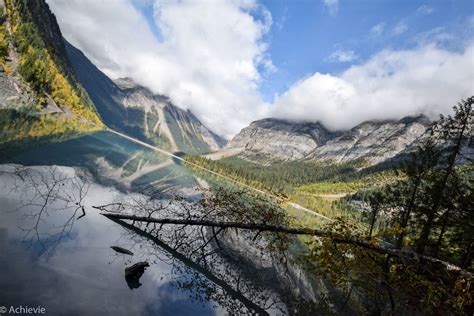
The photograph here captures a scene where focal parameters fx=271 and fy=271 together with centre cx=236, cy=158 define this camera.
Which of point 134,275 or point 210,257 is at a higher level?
point 134,275

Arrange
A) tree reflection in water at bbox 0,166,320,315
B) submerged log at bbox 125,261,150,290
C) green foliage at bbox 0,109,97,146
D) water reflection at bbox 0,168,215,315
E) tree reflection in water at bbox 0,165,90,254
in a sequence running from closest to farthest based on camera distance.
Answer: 1. water reflection at bbox 0,168,215,315
2. submerged log at bbox 125,261,150,290
3. tree reflection in water at bbox 0,165,90,254
4. tree reflection in water at bbox 0,166,320,315
5. green foliage at bbox 0,109,97,146

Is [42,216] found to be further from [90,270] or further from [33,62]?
[33,62]

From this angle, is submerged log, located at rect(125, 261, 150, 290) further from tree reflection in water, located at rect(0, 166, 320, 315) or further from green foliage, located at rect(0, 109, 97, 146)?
green foliage, located at rect(0, 109, 97, 146)

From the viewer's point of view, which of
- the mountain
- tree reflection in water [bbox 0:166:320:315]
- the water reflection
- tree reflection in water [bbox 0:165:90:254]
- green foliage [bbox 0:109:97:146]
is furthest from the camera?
A: the mountain

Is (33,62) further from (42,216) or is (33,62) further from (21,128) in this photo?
(42,216)

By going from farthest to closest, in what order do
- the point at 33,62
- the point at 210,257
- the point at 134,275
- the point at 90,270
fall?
the point at 33,62 < the point at 210,257 < the point at 134,275 < the point at 90,270

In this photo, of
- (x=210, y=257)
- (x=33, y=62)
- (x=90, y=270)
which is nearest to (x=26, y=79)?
(x=33, y=62)

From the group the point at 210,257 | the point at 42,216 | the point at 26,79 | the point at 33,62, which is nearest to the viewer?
the point at 42,216

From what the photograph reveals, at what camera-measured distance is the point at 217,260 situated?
17109 millimetres

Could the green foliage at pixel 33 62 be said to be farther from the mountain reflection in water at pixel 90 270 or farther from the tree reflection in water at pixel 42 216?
the mountain reflection in water at pixel 90 270

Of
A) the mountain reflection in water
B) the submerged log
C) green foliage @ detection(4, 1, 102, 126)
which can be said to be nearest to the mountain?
green foliage @ detection(4, 1, 102, 126)

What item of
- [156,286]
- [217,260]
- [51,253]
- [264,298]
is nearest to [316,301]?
[264,298]

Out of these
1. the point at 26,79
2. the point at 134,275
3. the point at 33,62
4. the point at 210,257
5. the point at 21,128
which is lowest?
the point at 21,128

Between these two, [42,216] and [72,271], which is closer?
[72,271]
